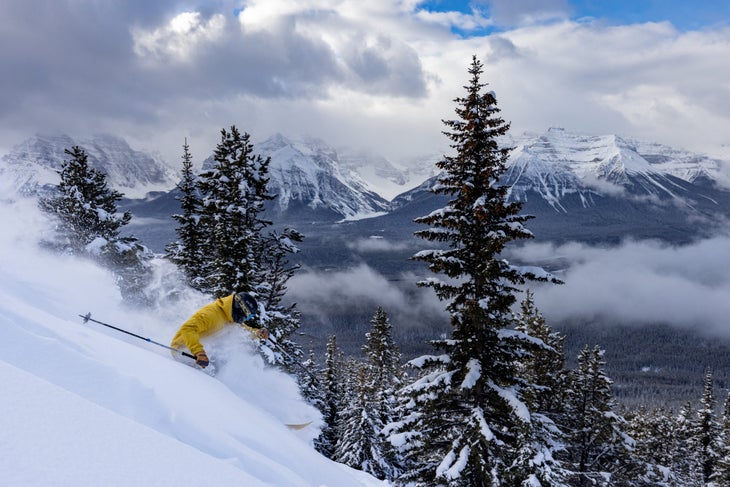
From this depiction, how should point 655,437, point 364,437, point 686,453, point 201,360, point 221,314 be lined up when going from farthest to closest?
point 686,453
point 655,437
point 364,437
point 221,314
point 201,360

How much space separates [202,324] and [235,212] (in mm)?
10514

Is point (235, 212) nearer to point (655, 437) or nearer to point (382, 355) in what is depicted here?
point (382, 355)

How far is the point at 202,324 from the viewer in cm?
1047

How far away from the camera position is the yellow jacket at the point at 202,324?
991 centimetres

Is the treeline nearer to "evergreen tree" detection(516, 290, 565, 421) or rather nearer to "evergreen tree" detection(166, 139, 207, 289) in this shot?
"evergreen tree" detection(516, 290, 565, 421)

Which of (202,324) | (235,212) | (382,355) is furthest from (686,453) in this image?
(202,324)

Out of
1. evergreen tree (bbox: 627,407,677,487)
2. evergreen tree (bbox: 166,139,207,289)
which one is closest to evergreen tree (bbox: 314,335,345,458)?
evergreen tree (bbox: 166,139,207,289)

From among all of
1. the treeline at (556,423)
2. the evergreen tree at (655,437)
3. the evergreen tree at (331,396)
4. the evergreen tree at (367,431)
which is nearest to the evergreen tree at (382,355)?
the treeline at (556,423)

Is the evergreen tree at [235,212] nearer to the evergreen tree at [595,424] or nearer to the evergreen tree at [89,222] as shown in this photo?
the evergreen tree at [89,222]

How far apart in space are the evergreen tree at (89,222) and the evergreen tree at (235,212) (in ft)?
20.0

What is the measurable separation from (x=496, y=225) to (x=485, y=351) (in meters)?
3.41

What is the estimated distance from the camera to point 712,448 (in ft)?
137

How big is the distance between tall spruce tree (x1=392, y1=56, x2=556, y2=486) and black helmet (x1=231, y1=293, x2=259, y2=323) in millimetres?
4610

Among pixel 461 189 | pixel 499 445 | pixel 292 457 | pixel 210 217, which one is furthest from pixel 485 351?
pixel 210 217
